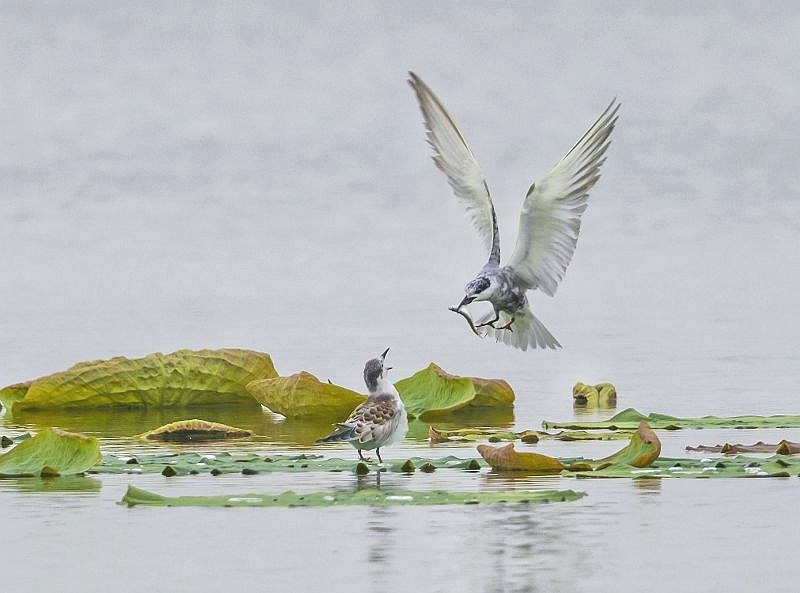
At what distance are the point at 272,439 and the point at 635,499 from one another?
4.27 m

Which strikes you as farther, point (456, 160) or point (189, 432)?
point (456, 160)

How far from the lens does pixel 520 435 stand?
15.2 meters

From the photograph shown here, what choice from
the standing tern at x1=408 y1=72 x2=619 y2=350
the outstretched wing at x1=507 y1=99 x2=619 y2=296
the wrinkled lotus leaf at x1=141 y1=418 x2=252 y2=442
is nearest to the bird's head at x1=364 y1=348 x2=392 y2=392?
the wrinkled lotus leaf at x1=141 y1=418 x2=252 y2=442

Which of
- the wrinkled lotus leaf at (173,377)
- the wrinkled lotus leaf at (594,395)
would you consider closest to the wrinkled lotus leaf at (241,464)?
the wrinkled lotus leaf at (173,377)

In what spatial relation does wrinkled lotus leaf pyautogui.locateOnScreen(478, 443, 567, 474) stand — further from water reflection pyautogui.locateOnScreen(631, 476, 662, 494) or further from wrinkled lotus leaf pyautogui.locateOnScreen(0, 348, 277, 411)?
wrinkled lotus leaf pyautogui.locateOnScreen(0, 348, 277, 411)

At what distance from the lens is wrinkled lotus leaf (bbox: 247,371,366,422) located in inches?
664

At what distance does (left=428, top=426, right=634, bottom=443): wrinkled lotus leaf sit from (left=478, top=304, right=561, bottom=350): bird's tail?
3135mm

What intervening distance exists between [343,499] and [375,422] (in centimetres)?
179

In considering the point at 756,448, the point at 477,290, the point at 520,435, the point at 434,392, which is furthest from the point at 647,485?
the point at 477,290

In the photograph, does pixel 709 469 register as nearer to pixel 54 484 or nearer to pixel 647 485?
pixel 647 485

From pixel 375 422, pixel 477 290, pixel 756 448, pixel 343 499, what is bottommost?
pixel 343 499

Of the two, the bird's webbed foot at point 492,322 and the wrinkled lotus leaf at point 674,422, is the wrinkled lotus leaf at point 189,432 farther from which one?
the bird's webbed foot at point 492,322

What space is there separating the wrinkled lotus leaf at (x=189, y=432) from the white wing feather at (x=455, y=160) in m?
4.11

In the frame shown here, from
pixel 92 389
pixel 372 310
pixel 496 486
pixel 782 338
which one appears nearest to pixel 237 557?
pixel 496 486
